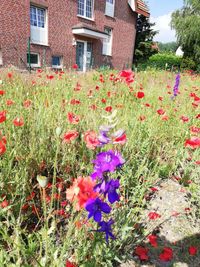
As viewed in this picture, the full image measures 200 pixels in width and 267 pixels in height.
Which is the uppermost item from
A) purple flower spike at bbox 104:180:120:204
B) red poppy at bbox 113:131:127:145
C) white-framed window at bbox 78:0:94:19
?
white-framed window at bbox 78:0:94:19

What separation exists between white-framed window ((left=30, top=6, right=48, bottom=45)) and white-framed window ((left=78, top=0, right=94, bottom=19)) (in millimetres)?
2890

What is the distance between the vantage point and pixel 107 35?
16531mm

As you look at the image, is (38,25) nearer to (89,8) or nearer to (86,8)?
(86,8)

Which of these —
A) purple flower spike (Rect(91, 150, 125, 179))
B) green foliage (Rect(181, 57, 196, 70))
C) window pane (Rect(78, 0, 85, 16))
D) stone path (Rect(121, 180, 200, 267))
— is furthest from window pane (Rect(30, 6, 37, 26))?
purple flower spike (Rect(91, 150, 125, 179))

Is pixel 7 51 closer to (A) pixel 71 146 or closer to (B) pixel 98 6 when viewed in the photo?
(B) pixel 98 6

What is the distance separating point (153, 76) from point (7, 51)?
7.58 metres

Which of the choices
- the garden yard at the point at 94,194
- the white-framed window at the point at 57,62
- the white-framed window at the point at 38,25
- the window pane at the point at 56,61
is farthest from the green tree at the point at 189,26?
the garden yard at the point at 94,194

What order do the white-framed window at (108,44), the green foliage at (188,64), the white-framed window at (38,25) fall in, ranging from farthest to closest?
the green foliage at (188,64) → the white-framed window at (108,44) → the white-framed window at (38,25)

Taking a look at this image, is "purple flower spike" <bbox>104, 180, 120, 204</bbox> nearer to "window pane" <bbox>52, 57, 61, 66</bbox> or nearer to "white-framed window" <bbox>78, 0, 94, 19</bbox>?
"window pane" <bbox>52, 57, 61, 66</bbox>

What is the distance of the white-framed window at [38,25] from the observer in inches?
507

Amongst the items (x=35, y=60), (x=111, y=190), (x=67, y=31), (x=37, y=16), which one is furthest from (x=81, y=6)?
(x=111, y=190)

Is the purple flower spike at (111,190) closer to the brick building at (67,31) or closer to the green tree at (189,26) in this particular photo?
the brick building at (67,31)

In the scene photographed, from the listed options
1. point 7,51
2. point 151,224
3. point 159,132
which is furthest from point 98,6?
point 151,224

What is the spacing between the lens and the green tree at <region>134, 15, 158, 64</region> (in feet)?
72.0
